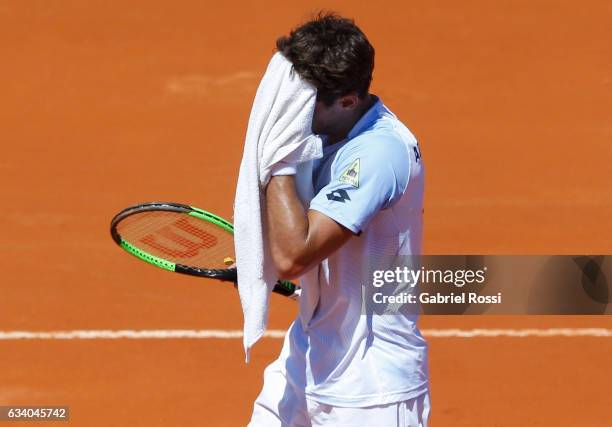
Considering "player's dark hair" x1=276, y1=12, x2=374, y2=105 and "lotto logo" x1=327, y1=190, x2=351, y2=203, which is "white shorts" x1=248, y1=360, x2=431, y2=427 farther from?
"player's dark hair" x1=276, y1=12, x2=374, y2=105

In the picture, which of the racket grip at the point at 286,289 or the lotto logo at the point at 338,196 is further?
the racket grip at the point at 286,289

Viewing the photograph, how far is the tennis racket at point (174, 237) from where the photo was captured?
5727 mm

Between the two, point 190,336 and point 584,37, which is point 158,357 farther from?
point 584,37

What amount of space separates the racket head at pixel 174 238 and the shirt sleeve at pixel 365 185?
5.50ft

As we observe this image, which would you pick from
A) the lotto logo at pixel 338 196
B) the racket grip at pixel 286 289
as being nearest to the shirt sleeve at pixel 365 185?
the lotto logo at pixel 338 196

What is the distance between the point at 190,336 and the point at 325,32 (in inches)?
169

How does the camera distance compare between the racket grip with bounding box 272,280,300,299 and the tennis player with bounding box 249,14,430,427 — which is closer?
the tennis player with bounding box 249,14,430,427

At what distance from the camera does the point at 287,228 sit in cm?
404

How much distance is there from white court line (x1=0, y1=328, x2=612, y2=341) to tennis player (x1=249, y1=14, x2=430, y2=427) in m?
3.55

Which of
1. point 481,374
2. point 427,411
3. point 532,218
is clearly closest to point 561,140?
point 532,218

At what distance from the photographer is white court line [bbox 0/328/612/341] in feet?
26.4

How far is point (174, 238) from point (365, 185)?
2.09 m

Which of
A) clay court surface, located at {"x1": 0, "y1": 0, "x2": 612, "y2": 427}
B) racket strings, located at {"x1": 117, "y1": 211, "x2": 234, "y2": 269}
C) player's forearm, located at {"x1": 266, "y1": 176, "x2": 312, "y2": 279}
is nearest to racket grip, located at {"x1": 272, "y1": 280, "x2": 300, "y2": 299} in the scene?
racket strings, located at {"x1": 117, "y1": 211, "x2": 234, "y2": 269}

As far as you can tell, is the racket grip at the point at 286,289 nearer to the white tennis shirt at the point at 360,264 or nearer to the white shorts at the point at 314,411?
the white shorts at the point at 314,411
